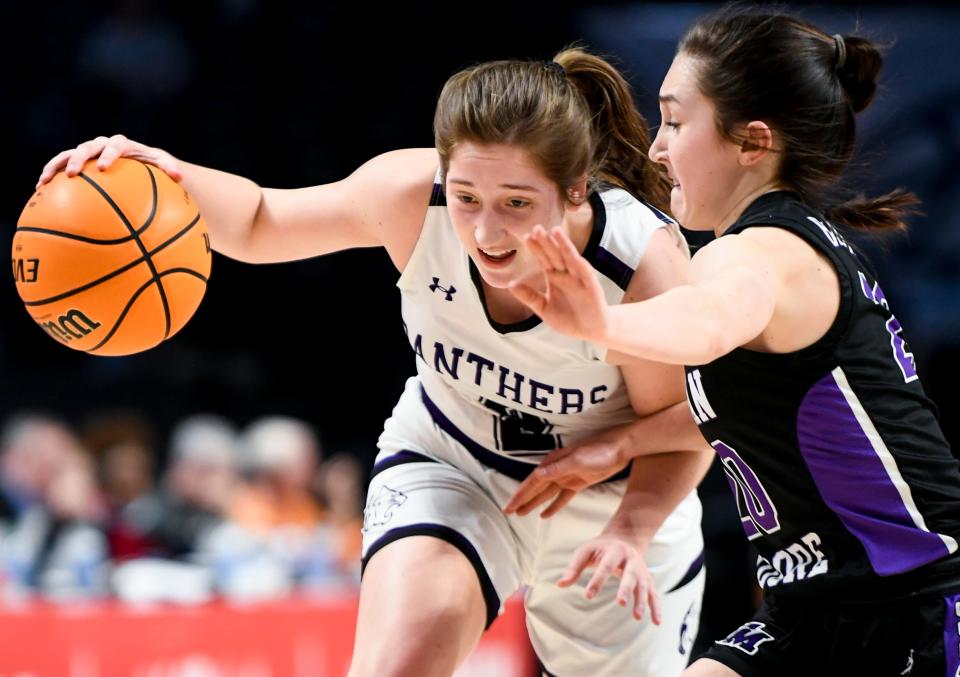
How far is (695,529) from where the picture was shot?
12.4 ft

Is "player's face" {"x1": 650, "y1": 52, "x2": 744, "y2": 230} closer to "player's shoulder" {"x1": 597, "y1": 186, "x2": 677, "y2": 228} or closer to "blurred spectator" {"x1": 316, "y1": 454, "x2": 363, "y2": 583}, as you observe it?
"player's shoulder" {"x1": 597, "y1": 186, "x2": 677, "y2": 228}

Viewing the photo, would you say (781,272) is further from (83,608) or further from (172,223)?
(83,608)

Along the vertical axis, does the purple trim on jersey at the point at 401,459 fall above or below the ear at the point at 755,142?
below

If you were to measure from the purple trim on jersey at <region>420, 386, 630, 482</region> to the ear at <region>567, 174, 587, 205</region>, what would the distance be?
79cm

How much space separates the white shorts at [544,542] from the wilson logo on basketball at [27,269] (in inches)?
40.7

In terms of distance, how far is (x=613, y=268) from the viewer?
3117mm

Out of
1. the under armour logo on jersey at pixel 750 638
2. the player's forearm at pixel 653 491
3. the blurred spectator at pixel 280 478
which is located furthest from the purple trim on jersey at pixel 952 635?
the blurred spectator at pixel 280 478

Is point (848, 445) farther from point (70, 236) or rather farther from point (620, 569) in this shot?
point (70, 236)

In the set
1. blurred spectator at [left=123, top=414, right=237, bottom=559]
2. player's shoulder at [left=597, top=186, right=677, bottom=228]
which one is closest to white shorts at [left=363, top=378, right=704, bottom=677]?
player's shoulder at [left=597, top=186, right=677, bottom=228]

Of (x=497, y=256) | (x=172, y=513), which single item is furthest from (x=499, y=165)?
(x=172, y=513)

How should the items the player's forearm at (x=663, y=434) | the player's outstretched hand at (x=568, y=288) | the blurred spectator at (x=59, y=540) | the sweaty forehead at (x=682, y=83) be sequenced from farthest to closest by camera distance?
the blurred spectator at (x=59, y=540)
the player's forearm at (x=663, y=434)
the sweaty forehead at (x=682, y=83)
the player's outstretched hand at (x=568, y=288)

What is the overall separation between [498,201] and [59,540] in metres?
4.41

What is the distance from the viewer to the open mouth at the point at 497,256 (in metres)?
2.92

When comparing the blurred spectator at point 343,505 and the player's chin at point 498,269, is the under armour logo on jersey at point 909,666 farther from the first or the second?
the blurred spectator at point 343,505
